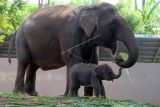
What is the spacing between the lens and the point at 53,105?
3.82 meters

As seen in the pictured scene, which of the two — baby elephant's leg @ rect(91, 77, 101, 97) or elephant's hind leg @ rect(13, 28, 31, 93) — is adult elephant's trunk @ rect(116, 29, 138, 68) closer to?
baby elephant's leg @ rect(91, 77, 101, 97)

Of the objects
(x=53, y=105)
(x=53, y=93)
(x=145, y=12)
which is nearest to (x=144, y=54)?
(x=53, y=93)

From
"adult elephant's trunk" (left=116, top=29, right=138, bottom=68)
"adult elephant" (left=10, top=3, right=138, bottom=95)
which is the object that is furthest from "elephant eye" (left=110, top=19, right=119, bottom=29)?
"adult elephant's trunk" (left=116, top=29, right=138, bottom=68)

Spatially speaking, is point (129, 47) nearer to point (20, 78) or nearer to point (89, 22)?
point (89, 22)

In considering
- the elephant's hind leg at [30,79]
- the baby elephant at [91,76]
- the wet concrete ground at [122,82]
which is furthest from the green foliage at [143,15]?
the baby elephant at [91,76]

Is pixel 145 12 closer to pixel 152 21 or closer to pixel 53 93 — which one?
pixel 152 21

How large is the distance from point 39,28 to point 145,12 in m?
11.7

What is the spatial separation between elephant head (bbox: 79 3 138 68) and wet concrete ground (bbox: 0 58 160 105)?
770 centimetres

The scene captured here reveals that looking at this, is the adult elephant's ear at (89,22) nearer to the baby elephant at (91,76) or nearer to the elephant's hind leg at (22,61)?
the baby elephant at (91,76)

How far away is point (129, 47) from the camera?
632cm

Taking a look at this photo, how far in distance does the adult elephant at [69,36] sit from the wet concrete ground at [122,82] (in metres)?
6.47

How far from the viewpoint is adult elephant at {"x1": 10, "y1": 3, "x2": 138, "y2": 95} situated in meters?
6.54

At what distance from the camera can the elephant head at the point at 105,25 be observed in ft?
21.4

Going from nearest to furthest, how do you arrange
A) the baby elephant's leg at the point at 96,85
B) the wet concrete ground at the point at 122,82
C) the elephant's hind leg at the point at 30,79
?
the baby elephant's leg at the point at 96,85, the elephant's hind leg at the point at 30,79, the wet concrete ground at the point at 122,82
